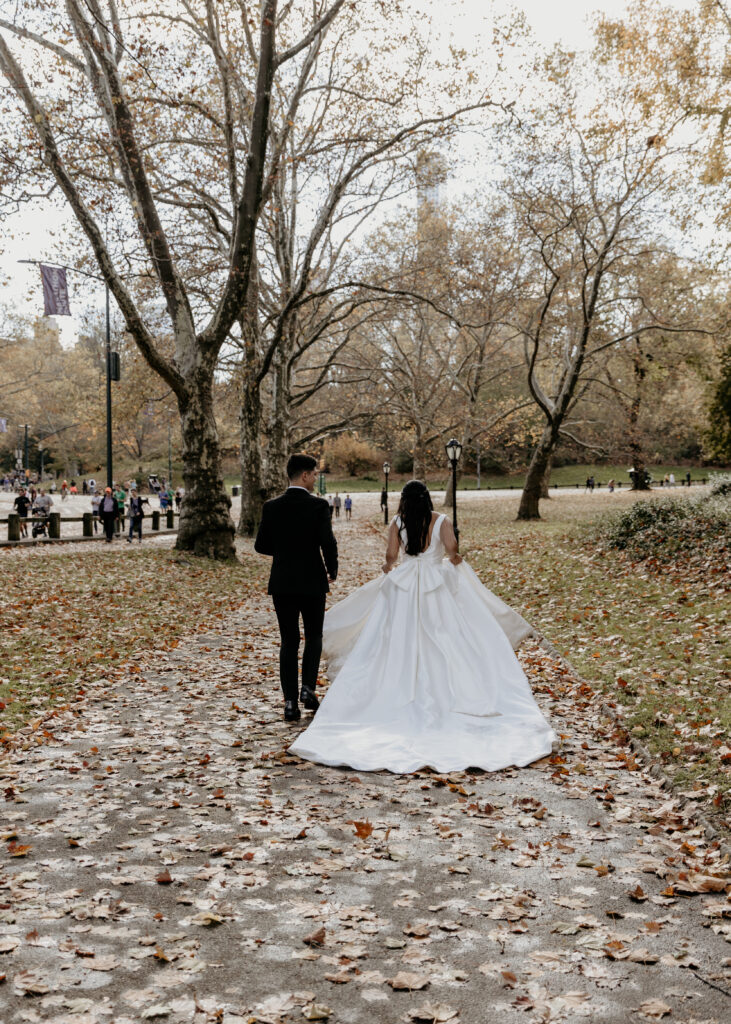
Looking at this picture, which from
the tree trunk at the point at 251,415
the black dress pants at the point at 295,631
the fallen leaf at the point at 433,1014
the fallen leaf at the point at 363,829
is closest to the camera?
the fallen leaf at the point at 433,1014

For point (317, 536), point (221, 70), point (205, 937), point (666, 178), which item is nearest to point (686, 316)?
point (666, 178)

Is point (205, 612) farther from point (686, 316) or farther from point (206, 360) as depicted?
point (686, 316)

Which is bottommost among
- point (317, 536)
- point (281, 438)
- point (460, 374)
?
point (317, 536)

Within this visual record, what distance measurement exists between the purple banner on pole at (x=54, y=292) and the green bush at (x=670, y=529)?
48.7ft

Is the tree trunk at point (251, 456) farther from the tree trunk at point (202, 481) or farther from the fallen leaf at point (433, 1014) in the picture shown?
→ the fallen leaf at point (433, 1014)

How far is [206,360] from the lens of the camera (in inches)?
740

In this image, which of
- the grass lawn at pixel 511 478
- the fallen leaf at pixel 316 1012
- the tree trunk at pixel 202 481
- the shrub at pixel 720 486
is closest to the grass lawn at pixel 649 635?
the fallen leaf at pixel 316 1012

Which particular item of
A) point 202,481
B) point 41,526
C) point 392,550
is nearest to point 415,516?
point 392,550

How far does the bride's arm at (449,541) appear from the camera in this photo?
7.41 m

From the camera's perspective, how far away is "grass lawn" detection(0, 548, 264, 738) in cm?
894

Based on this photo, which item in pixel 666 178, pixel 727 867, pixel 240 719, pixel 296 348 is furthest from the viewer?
pixel 296 348

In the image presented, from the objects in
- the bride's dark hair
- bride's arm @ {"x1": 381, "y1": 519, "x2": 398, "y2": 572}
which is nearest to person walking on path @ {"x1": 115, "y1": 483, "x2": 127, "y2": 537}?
bride's arm @ {"x1": 381, "y1": 519, "x2": 398, "y2": 572}

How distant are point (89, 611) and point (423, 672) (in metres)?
7.57

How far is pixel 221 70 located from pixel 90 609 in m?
12.0
